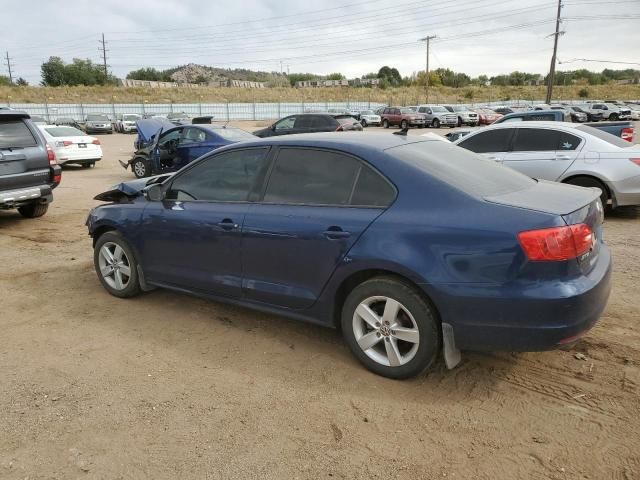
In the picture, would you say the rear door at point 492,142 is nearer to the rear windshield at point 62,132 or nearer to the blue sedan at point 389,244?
the blue sedan at point 389,244

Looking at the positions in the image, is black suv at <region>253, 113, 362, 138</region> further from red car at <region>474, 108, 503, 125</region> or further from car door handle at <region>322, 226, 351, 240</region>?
red car at <region>474, 108, 503, 125</region>

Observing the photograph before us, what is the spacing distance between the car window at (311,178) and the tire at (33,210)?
680 cm

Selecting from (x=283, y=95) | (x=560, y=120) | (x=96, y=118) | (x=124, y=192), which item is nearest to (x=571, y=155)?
(x=560, y=120)

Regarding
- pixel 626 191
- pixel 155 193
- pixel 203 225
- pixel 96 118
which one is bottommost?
pixel 626 191

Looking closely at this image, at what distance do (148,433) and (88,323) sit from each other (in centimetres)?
190

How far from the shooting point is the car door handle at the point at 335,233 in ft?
11.2

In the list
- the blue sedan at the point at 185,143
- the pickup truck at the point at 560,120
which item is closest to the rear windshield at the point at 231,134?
the blue sedan at the point at 185,143

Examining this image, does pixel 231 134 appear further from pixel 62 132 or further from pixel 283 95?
pixel 283 95

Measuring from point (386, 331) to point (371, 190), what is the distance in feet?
3.06

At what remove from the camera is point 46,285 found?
218 inches

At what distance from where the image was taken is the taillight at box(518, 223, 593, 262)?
2.89 m

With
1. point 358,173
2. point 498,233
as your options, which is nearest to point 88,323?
point 358,173

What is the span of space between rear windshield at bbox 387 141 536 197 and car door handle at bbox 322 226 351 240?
2.08 ft

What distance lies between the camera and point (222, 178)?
430 centimetres
